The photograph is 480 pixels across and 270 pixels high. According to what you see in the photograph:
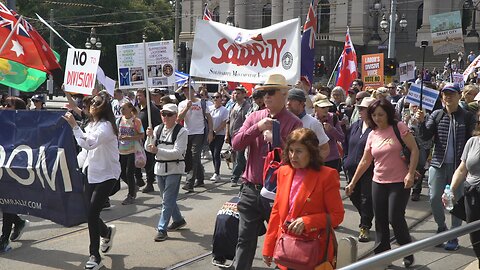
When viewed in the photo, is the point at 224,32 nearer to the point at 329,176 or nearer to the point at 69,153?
the point at 69,153

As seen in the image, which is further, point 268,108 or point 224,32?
point 224,32

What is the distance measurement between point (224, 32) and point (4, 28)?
296 cm

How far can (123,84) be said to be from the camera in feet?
35.8

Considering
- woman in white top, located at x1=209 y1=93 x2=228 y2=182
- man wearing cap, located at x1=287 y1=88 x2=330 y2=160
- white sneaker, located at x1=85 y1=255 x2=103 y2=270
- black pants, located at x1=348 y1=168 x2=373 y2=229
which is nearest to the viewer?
man wearing cap, located at x1=287 y1=88 x2=330 y2=160

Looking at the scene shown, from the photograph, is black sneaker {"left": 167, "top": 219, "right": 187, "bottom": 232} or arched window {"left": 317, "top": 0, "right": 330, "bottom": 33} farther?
arched window {"left": 317, "top": 0, "right": 330, "bottom": 33}

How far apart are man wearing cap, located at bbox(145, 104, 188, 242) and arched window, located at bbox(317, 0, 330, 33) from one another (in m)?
50.2

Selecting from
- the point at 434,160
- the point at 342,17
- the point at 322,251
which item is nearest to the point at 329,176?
the point at 322,251

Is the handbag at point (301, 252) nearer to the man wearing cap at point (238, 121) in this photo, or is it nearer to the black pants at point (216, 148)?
the man wearing cap at point (238, 121)

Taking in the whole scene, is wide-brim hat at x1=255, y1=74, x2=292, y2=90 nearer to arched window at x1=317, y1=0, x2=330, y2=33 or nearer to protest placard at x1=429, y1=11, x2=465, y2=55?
protest placard at x1=429, y1=11, x2=465, y2=55

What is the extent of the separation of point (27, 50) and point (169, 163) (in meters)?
2.50

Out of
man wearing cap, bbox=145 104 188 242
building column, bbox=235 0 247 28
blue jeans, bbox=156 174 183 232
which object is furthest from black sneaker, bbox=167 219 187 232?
building column, bbox=235 0 247 28

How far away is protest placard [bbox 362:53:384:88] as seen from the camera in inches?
619

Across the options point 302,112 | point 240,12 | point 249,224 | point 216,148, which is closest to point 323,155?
point 302,112

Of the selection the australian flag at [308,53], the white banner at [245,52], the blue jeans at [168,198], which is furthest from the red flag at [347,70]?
the blue jeans at [168,198]
